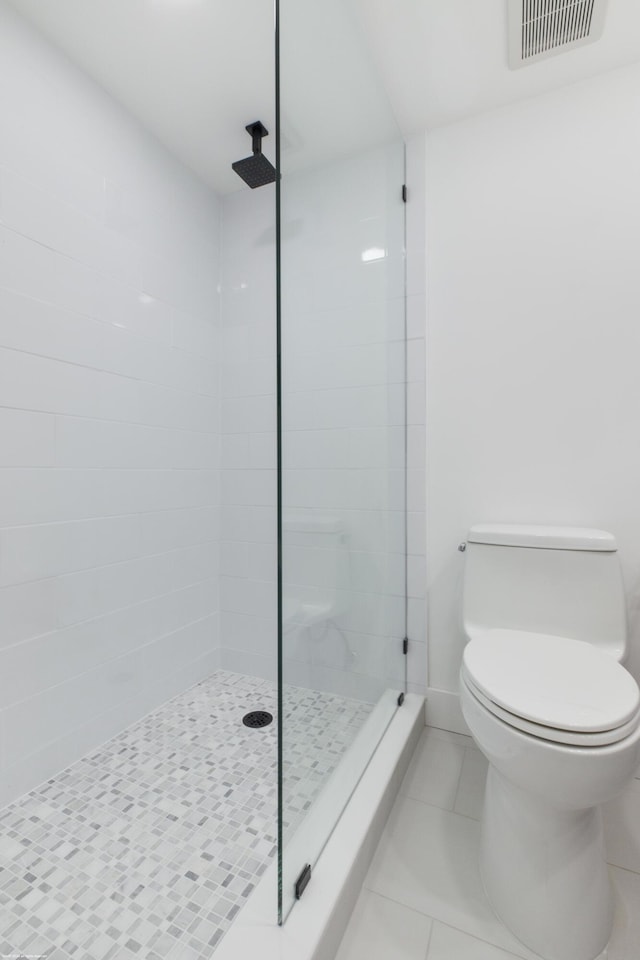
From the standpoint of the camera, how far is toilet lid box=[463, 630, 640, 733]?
88 centimetres

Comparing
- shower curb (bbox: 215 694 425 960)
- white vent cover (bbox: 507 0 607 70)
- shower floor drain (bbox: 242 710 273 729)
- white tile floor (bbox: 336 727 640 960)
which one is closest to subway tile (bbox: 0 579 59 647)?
shower floor drain (bbox: 242 710 273 729)

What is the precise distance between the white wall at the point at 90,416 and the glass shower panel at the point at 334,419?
93cm

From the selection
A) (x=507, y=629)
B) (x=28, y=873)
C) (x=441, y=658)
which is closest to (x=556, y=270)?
(x=507, y=629)

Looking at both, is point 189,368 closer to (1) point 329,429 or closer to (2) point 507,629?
(1) point 329,429

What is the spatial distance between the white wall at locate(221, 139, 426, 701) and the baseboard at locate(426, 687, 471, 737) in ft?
0.24

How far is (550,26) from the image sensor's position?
1.32 m

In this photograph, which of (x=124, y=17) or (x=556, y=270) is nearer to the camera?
(x=124, y=17)

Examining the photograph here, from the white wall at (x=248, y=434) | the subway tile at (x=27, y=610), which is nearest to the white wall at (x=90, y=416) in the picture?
the subway tile at (x=27, y=610)

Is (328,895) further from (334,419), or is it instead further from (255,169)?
(255,169)

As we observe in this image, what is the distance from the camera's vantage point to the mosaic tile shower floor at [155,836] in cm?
90

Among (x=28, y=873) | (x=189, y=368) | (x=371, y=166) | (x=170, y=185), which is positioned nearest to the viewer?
(x=28, y=873)

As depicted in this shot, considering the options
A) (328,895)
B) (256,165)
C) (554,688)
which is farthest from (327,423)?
(256,165)

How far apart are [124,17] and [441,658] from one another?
237 cm

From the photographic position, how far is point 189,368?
2.00 m
